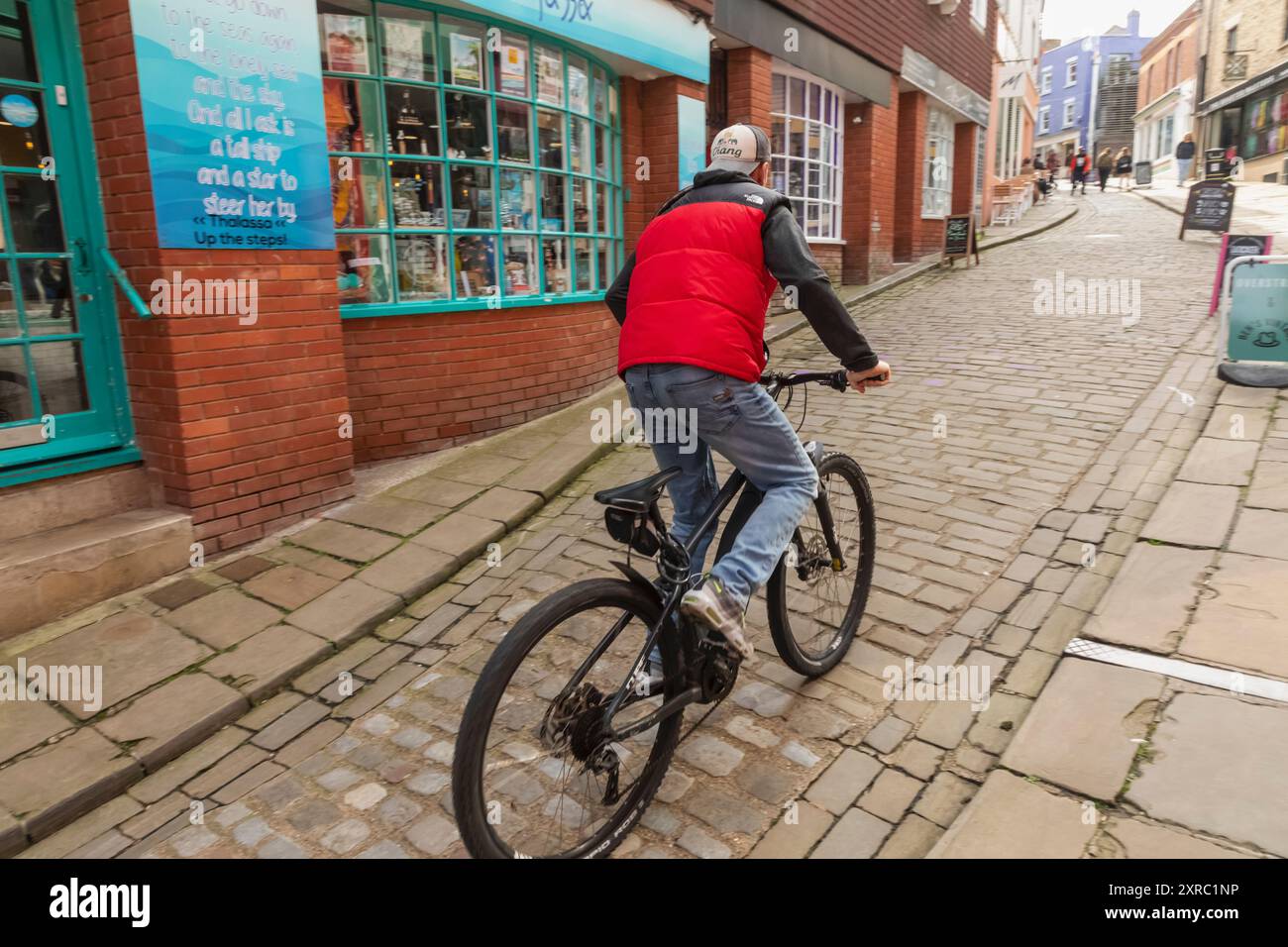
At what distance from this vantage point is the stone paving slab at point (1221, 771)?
251 cm

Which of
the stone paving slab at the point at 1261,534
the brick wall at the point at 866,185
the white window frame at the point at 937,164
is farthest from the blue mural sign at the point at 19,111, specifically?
the white window frame at the point at 937,164

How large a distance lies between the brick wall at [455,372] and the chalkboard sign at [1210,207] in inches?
537

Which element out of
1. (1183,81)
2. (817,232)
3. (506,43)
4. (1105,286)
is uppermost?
(1183,81)

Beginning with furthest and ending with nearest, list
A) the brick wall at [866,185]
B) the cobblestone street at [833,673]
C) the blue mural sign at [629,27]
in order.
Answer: the brick wall at [866,185]
the blue mural sign at [629,27]
the cobblestone street at [833,673]

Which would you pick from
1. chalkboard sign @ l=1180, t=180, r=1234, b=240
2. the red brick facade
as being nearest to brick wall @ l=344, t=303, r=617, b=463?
the red brick facade

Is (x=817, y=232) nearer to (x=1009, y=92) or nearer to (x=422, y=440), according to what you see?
(x=422, y=440)

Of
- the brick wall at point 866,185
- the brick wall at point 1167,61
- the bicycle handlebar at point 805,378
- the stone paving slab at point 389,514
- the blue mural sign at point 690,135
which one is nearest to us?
the bicycle handlebar at point 805,378

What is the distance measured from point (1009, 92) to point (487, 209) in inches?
755

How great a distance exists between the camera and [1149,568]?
4168 millimetres

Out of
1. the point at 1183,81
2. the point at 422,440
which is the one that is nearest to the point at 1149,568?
the point at 422,440

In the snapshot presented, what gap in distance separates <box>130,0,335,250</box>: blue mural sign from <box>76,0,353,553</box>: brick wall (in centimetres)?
8

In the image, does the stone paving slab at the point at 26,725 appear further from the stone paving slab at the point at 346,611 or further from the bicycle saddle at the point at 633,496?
the bicycle saddle at the point at 633,496

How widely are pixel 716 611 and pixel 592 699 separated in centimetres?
44

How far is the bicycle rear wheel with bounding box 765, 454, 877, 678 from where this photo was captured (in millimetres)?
3264
